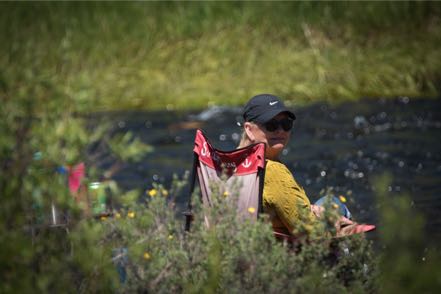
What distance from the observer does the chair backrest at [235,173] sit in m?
4.79

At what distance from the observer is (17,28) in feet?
57.0

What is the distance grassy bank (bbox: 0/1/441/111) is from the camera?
1561 centimetres

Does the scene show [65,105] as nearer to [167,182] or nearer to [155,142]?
[167,182]

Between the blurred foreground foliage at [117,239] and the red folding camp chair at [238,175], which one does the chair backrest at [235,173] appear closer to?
the red folding camp chair at [238,175]

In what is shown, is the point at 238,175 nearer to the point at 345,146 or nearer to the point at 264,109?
the point at 264,109

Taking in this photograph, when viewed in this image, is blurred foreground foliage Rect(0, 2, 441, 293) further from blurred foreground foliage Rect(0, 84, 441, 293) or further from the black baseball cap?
the black baseball cap

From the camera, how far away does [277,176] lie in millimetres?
4988

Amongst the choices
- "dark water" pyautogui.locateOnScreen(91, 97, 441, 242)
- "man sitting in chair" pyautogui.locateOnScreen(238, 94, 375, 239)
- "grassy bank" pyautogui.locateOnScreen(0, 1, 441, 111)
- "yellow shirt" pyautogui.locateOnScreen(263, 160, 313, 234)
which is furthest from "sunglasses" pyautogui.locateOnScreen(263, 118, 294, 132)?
"grassy bank" pyautogui.locateOnScreen(0, 1, 441, 111)

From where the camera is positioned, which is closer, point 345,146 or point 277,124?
point 277,124

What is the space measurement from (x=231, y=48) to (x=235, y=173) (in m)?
12.1

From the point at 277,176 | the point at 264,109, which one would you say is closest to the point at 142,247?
the point at 277,176

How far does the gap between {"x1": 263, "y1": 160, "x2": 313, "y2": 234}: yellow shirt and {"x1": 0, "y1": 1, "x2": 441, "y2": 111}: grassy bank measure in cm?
1032

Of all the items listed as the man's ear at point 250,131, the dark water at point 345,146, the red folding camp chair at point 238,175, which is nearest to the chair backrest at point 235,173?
the red folding camp chair at point 238,175

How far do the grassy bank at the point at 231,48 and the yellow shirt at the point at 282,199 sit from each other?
406 inches
